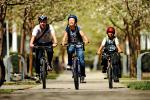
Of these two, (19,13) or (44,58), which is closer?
(44,58)

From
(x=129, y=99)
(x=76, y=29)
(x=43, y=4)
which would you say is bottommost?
(x=129, y=99)

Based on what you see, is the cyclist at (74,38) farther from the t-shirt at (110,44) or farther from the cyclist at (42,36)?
the t-shirt at (110,44)

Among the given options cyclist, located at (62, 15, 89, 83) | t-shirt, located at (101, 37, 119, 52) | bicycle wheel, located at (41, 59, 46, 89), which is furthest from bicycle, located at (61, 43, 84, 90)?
t-shirt, located at (101, 37, 119, 52)

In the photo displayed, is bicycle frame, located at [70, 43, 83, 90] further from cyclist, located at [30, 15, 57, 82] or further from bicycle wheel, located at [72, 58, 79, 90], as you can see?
cyclist, located at [30, 15, 57, 82]

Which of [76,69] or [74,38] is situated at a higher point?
[74,38]

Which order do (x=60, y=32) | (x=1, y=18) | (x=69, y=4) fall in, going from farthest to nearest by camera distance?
(x=60, y=32), (x=69, y=4), (x=1, y=18)

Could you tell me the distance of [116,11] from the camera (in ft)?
83.9

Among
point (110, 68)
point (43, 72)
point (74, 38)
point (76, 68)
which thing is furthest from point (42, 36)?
point (110, 68)

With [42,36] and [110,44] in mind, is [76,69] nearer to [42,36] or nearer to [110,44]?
[42,36]

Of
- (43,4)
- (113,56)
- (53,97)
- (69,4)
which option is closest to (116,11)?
(69,4)

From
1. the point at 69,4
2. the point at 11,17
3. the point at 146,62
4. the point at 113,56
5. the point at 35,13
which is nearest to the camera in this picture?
the point at 113,56

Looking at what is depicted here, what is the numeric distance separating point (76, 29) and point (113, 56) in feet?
4.73

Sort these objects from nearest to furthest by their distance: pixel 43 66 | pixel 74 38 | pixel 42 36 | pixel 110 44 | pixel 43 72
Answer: pixel 43 72, pixel 43 66, pixel 74 38, pixel 42 36, pixel 110 44

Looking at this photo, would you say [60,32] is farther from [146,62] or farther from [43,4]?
[43,4]
